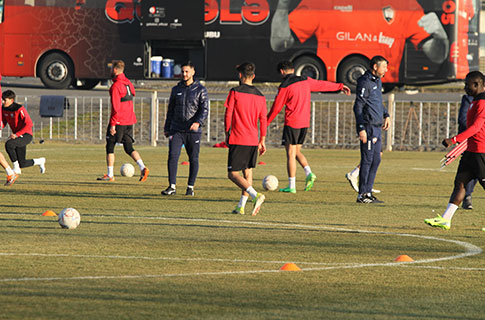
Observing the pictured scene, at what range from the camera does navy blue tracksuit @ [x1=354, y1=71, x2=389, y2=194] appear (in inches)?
575

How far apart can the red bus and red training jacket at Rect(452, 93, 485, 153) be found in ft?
79.6

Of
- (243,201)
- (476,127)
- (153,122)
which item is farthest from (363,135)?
(153,122)

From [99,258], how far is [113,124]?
28.1 feet

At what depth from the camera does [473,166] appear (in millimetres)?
Answer: 11719

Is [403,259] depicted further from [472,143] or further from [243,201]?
[243,201]

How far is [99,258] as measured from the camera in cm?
935

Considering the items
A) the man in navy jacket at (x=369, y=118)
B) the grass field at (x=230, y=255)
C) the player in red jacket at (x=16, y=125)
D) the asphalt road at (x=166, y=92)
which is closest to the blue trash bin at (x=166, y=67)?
the asphalt road at (x=166, y=92)

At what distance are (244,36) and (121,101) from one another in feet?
61.7

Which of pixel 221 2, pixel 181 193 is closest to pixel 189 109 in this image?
pixel 181 193

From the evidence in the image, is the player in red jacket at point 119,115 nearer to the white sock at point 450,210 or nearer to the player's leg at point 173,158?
the player's leg at point 173,158

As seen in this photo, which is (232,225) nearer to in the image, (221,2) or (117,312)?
(117,312)

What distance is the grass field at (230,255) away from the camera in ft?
24.1

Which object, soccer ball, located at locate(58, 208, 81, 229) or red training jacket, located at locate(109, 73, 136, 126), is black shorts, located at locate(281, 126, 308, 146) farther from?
soccer ball, located at locate(58, 208, 81, 229)

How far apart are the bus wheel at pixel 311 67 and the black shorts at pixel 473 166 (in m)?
24.5
